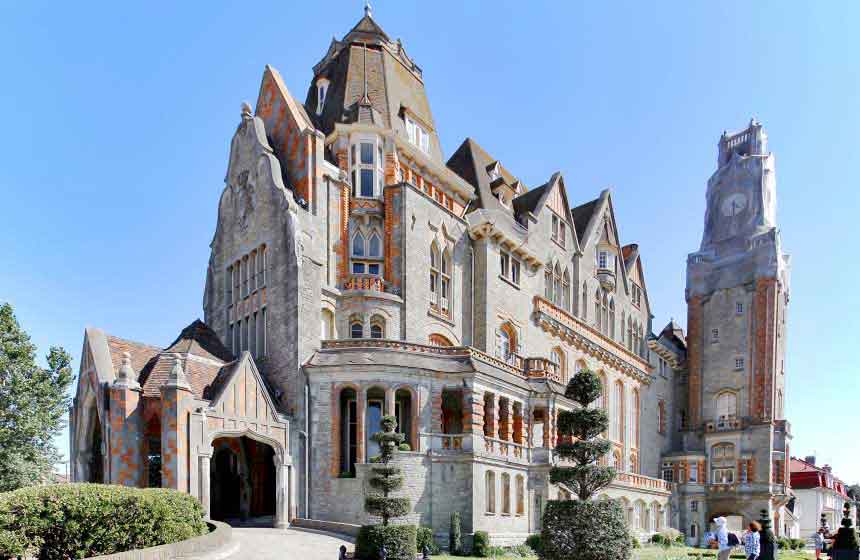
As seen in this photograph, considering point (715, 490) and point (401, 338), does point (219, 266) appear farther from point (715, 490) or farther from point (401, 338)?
point (715, 490)

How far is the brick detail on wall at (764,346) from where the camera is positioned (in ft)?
198

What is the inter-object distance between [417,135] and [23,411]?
2537cm

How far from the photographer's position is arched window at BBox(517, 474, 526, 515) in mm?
35094

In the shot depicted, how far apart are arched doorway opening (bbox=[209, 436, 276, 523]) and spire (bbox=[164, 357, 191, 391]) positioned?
285 inches

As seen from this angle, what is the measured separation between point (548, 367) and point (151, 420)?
2202 centimetres

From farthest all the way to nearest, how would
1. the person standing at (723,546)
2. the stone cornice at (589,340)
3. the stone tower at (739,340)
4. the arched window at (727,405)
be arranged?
the arched window at (727,405) < the stone tower at (739,340) < the stone cornice at (589,340) < the person standing at (723,546)

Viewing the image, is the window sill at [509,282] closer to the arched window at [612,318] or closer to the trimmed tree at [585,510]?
the arched window at [612,318]

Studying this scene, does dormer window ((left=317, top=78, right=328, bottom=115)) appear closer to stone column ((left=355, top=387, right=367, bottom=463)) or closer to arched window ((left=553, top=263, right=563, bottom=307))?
arched window ((left=553, top=263, right=563, bottom=307))

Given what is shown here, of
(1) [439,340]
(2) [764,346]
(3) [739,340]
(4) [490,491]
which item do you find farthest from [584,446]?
(3) [739,340]

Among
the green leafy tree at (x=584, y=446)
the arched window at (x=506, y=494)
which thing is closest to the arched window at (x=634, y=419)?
the arched window at (x=506, y=494)

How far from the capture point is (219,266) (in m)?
42.1

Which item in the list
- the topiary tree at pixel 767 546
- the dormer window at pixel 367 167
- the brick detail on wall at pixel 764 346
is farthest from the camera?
the brick detail on wall at pixel 764 346

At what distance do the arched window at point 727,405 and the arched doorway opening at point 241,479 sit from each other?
42.4 metres

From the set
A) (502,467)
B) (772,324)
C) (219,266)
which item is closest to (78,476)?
(219,266)
